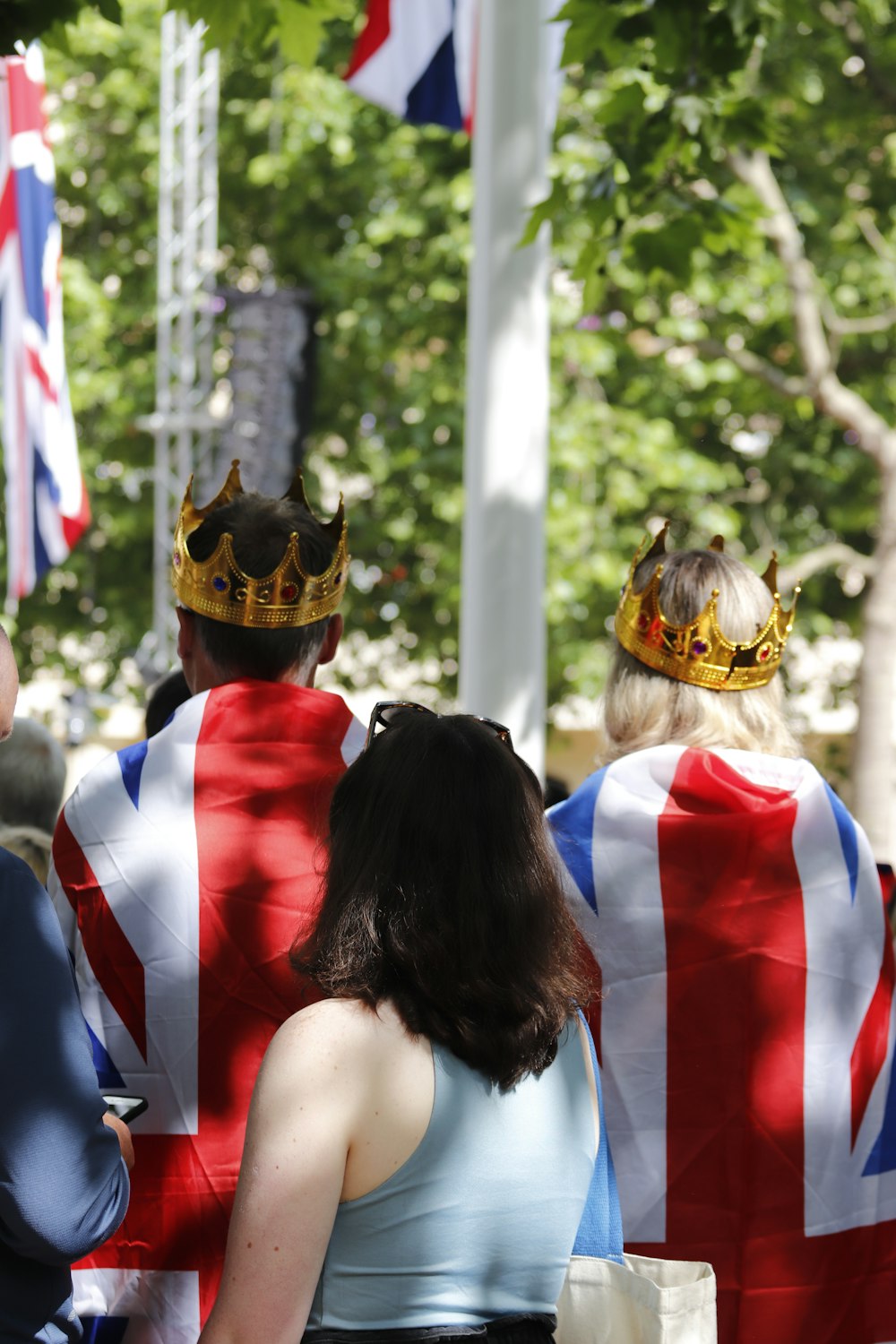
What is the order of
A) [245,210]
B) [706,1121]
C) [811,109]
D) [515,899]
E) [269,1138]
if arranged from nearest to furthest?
1. [269,1138]
2. [515,899]
3. [706,1121]
4. [811,109]
5. [245,210]

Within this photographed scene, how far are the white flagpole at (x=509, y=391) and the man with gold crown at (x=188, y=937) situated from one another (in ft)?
5.71

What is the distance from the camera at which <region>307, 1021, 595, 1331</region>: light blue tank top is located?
1.54 m

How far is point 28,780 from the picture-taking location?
3020mm

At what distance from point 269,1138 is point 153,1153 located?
2.44 feet

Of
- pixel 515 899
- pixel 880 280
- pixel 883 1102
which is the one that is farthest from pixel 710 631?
pixel 880 280

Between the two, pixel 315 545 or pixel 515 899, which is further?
pixel 315 545

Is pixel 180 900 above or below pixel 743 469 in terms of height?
below

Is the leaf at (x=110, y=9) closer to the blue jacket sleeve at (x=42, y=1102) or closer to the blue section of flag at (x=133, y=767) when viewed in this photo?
the blue section of flag at (x=133, y=767)

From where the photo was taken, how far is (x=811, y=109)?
1128cm

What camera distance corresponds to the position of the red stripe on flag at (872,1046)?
8.30 ft

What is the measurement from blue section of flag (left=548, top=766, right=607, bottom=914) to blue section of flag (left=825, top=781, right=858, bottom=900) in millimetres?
379

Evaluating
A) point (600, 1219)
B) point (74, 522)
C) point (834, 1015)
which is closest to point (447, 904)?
point (600, 1219)

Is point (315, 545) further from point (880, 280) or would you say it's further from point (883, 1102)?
point (880, 280)

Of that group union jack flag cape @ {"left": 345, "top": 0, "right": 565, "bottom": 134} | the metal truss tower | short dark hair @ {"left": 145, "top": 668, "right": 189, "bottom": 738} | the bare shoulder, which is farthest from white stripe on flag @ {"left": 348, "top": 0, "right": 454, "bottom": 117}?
the metal truss tower
